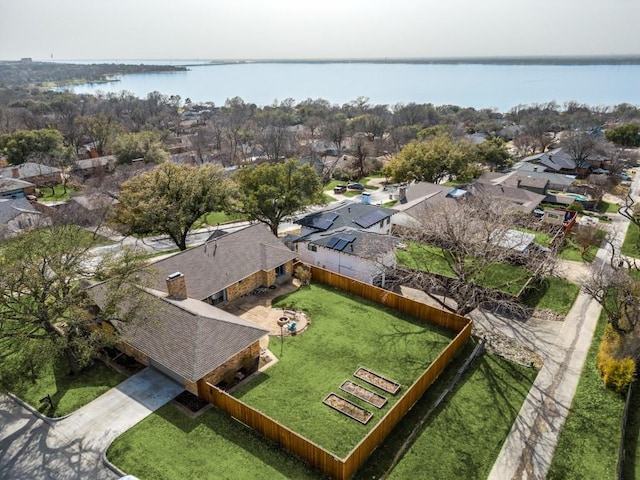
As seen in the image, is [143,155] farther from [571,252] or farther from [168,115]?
[168,115]

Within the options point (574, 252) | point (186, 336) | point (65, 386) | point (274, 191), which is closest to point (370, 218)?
point (274, 191)

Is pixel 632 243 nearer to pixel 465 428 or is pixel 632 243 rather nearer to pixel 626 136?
pixel 465 428

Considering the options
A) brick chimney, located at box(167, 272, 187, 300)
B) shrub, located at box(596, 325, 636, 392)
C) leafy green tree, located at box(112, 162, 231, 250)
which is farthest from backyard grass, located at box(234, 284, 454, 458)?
leafy green tree, located at box(112, 162, 231, 250)

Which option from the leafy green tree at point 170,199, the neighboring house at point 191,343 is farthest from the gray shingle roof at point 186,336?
the leafy green tree at point 170,199

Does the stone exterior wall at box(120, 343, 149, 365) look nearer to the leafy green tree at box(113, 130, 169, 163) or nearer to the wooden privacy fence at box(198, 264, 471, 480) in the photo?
the wooden privacy fence at box(198, 264, 471, 480)

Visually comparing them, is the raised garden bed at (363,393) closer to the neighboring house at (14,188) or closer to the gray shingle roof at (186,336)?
the gray shingle roof at (186,336)

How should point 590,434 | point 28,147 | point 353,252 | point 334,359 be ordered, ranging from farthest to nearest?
point 28,147
point 353,252
point 334,359
point 590,434
